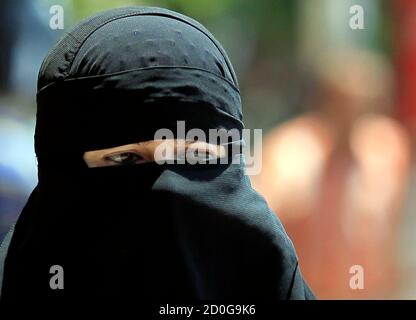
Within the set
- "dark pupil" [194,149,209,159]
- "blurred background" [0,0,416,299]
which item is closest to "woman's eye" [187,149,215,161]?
"dark pupil" [194,149,209,159]

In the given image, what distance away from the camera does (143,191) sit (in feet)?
3.93

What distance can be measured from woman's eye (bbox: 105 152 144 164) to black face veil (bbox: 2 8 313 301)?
0.01 m

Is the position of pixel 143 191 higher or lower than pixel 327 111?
lower

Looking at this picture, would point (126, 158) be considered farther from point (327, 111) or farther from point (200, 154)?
point (327, 111)

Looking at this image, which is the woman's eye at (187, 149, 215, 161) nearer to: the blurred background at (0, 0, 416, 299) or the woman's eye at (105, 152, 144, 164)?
the woman's eye at (105, 152, 144, 164)

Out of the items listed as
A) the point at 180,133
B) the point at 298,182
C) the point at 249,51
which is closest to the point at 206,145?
the point at 180,133

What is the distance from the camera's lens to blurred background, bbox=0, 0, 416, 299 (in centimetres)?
188

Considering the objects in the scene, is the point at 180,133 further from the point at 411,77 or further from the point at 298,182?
the point at 411,77

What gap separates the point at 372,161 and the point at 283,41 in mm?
436

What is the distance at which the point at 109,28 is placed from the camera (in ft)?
3.96

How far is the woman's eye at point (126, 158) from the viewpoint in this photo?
1.21m

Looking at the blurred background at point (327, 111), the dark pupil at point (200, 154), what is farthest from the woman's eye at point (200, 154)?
the blurred background at point (327, 111)

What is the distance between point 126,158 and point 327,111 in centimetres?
106

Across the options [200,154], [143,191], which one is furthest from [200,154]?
[143,191]
